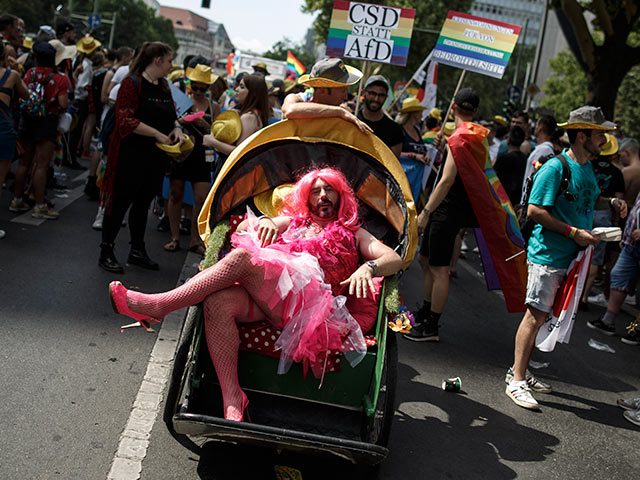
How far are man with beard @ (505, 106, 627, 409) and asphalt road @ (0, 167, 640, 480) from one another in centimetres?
45

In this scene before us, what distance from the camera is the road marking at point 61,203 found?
26.5ft

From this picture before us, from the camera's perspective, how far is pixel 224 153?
694 cm

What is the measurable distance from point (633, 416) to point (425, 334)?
6.08 feet

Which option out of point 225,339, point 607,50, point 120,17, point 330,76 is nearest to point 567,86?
point 607,50

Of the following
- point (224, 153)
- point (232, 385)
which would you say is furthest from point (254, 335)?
point (224, 153)

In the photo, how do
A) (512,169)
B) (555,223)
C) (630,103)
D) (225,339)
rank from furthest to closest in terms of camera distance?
(630,103), (512,169), (555,223), (225,339)

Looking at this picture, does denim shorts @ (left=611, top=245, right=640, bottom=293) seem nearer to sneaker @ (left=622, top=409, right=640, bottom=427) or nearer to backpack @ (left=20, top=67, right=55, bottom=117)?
sneaker @ (left=622, top=409, right=640, bottom=427)

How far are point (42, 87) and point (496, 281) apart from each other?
18.1 ft

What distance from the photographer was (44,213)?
8.37 meters

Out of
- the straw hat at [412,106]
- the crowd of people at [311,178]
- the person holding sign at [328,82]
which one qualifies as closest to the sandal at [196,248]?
the crowd of people at [311,178]

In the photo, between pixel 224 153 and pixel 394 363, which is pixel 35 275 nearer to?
pixel 224 153

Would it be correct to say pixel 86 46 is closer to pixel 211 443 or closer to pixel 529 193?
pixel 529 193

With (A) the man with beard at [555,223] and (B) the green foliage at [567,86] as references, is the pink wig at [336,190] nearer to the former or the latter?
(A) the man with beard at [555,223]

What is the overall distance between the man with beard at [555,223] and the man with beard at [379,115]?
7.06 feet
